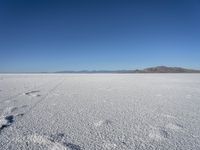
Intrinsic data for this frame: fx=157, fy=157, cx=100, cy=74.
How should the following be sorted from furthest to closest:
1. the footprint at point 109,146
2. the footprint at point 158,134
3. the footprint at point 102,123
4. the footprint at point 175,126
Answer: the footprint at point 102,123 < the footprint at point 175,126 < the footprint at point 158,134 < the footprint at point 109,146

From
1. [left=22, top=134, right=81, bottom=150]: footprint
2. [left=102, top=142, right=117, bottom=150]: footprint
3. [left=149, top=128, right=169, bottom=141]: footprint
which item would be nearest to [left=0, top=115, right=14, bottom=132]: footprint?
[left=22, top=134, right=81, bottom=150]: footprint

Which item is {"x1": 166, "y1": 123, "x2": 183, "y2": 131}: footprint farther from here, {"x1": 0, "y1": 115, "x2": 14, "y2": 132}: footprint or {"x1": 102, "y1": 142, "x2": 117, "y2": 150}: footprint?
{"x1": 0, "y1": 115, "x2": 14, "y2": 132}: footprint

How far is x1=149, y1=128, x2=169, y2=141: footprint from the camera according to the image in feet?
5.36

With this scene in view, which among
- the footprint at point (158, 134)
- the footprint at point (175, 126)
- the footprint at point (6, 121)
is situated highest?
the footprint at point (6, 121)

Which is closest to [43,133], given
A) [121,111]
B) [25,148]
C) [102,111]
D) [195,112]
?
[25,148]

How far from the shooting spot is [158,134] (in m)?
1.73

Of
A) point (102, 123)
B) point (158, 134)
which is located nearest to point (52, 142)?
point (102, 123)

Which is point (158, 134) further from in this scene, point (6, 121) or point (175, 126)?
point (6, 121)

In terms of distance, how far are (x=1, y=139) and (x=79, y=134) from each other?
778 mm

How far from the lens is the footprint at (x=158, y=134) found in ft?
5.36

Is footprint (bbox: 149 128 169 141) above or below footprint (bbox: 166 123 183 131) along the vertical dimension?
above

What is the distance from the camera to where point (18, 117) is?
7.55ft

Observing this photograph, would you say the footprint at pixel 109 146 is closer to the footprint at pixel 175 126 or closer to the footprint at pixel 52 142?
the footprint at pixel 52 142

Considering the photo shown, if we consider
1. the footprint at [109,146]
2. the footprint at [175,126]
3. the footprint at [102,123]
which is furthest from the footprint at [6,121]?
the footprint at [175,126]
